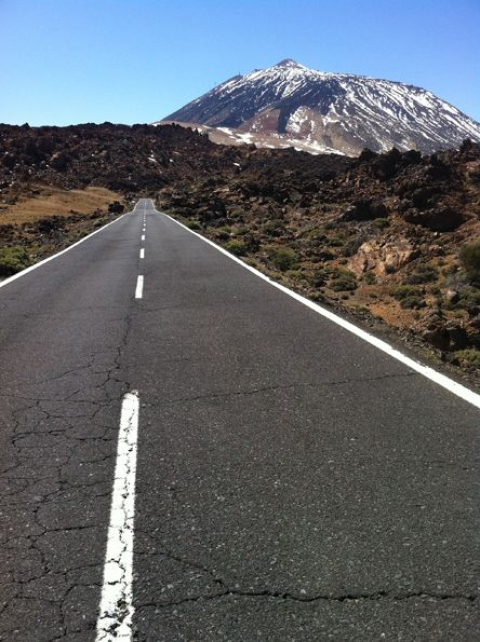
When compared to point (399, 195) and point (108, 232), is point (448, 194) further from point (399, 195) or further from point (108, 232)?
point (108, 232)

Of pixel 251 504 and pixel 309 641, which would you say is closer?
pixel 309 641

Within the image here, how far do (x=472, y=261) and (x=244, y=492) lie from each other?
52.4 ft

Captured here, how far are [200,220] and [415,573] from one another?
3850 centimetres

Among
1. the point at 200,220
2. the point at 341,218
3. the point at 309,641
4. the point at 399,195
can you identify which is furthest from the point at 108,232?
the point at 309,641

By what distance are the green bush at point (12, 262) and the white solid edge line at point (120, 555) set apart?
12433mm

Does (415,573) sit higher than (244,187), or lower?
lower

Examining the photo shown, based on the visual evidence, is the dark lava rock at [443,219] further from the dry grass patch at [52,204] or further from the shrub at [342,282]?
the dry grass patch at [52,204]

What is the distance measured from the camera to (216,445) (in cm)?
413

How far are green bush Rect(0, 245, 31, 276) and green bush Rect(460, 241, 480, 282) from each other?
45.7 feet

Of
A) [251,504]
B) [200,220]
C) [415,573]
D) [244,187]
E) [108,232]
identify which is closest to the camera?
[415,573]

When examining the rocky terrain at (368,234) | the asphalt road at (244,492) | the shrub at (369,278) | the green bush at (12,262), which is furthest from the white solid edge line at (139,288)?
the shrub at (369,278)

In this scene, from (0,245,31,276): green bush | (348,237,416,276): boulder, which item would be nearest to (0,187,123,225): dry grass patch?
(0,245,31,276): green bush

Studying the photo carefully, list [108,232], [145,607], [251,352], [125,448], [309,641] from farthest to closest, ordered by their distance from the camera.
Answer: [108,232], [251,352], [125,448], [145,607], [309,641]

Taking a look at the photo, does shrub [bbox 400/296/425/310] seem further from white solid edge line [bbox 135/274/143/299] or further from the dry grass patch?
the dry grass patch
